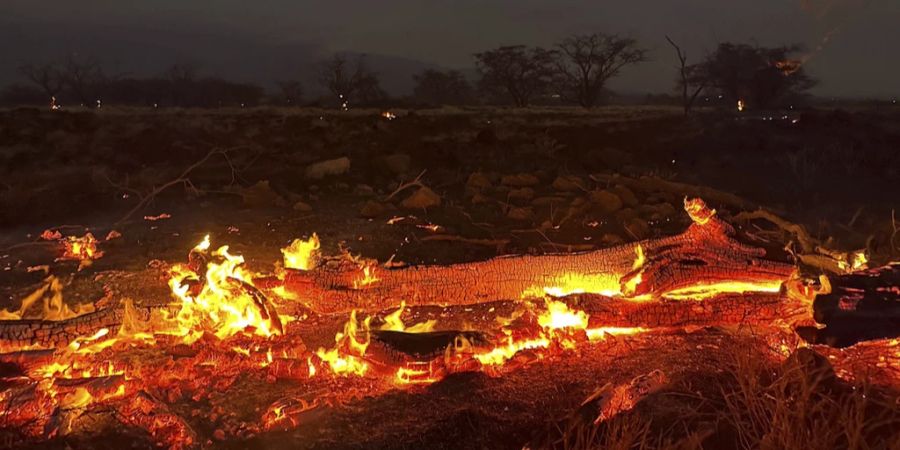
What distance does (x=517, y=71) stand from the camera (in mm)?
46344

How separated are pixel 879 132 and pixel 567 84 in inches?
1142

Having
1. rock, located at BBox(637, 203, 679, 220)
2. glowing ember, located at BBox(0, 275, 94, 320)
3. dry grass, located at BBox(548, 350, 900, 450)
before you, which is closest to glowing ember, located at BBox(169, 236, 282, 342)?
glowing ember, located at BBox(0, 275, 94, 320)

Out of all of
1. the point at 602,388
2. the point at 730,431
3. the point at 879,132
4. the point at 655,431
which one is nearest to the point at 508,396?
the point at 602,388

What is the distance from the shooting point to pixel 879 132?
17578 mm

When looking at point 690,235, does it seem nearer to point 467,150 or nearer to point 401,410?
point 401,410

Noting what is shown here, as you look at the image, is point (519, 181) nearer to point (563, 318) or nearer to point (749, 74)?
point (563, 318)

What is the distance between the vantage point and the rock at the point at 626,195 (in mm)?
8711

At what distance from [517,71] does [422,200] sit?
39083 millimetres

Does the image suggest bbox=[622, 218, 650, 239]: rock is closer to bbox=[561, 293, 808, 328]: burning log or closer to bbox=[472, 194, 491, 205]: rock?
bbox=[472, 194, 491, 205]: rock

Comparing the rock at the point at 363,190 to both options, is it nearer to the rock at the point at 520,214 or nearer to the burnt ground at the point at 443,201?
the burnt ground at the point at 443,201

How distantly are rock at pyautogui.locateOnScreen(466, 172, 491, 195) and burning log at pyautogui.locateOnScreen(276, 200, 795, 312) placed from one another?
16.5 feet

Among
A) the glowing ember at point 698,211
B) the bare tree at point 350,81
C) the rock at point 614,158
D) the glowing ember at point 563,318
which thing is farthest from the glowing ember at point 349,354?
the bare tree at point 350,81

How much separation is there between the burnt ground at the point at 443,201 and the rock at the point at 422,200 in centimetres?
8

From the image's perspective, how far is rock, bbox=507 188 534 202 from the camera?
9.72 metres
